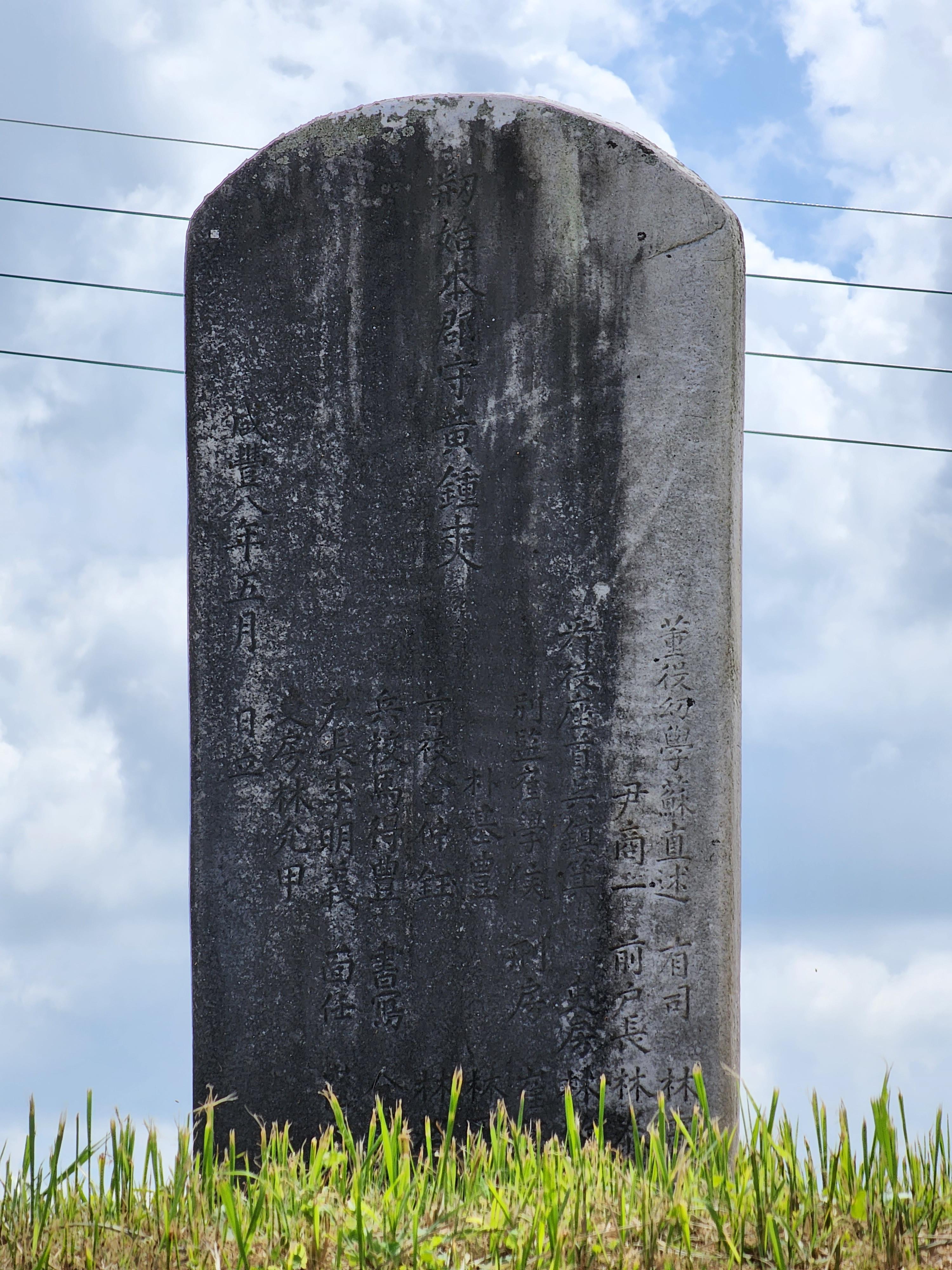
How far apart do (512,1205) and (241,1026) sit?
5.15 ft

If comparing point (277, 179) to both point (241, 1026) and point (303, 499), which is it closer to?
point (303, 499)

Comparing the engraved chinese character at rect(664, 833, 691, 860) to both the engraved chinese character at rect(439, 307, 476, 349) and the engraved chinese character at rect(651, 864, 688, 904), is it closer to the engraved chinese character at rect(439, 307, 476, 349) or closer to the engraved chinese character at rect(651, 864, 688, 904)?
the engraved chinese character at rect(651, 864, 688, 904)

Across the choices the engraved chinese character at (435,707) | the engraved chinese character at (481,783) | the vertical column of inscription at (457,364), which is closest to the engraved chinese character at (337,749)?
the engraved chinese character at (435,707)

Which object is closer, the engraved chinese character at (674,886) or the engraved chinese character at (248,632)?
the engraved chinese character at (674,886)

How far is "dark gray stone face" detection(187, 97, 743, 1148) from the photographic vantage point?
3344 millimetres

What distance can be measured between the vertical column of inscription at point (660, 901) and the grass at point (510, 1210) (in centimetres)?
79

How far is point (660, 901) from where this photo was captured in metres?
3.33

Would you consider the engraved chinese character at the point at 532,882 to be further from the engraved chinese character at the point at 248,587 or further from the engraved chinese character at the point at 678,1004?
the engraved chinese character at the point at 248,587

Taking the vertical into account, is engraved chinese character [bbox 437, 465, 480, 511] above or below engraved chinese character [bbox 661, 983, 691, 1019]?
above

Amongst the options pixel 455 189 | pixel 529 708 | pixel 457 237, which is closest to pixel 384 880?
pixel 529 708

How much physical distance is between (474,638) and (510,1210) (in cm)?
166

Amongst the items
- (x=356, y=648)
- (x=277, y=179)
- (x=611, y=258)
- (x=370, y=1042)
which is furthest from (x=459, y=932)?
(x=277, y=179)

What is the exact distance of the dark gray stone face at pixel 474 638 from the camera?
11.0 ft

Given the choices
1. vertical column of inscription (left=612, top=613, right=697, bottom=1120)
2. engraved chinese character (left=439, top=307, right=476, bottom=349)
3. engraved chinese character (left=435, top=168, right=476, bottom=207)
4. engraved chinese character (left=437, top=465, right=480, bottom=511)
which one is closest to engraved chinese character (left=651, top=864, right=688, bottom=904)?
vertical column of inscription (left=612, top=613, right=697, bottom=1120)
